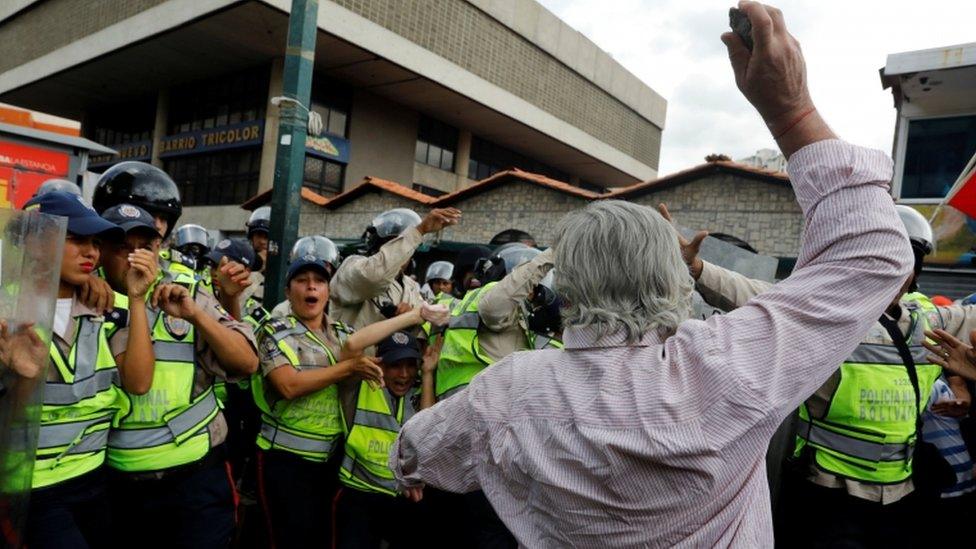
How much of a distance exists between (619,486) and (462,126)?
2536 centimetres

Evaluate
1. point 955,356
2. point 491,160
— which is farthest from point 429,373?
point 491,160

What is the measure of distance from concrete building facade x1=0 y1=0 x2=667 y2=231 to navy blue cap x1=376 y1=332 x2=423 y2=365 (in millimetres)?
15243

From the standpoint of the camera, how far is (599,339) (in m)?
1.24

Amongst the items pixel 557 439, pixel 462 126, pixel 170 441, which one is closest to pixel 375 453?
pixel 170 441

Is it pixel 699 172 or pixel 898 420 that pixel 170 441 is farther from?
pixel 699 172

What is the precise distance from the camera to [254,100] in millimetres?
20859

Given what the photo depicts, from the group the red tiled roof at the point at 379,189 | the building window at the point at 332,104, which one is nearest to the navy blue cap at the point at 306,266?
the red tiled roof at the point at 379,189

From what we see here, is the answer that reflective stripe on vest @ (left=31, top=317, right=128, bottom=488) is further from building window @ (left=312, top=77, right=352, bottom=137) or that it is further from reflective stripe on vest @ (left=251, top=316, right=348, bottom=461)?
building window @ (left=312, top=77, right=352, bottom=137)

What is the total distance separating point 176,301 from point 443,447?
164 cm

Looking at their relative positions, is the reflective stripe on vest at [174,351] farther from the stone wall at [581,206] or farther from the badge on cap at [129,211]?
the stone wall at [581,206]

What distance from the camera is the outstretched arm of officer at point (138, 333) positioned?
2.35 meters

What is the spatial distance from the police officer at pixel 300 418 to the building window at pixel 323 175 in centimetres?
1843

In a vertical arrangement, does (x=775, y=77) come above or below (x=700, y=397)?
above

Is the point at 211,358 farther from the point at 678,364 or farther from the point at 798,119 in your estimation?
the point at 798,119
